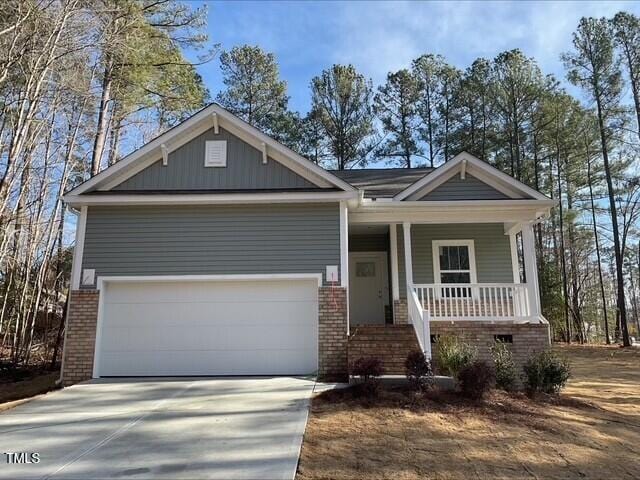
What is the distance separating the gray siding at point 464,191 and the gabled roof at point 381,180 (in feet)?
3.38

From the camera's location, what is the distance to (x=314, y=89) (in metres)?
23.7

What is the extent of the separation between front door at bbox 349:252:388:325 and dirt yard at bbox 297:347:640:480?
4708mm

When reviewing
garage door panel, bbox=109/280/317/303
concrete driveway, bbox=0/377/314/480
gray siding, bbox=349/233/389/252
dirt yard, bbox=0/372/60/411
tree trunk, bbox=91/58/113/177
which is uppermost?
tree trunk, bbox=91/58/113/177

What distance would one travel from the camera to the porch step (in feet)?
26.7

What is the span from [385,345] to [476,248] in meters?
3.84

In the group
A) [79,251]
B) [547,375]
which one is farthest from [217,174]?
[547,375]

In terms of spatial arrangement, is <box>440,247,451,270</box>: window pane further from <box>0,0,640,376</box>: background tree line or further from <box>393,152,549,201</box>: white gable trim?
<box>0,0,640,376</box>: background tree line

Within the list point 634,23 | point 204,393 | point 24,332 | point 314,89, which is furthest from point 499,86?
point 24,332

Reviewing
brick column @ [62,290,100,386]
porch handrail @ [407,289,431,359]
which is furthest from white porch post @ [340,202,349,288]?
brick column @ [62,290,100,386]

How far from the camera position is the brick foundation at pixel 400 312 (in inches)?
394

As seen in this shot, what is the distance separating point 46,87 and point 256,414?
10.1 metres

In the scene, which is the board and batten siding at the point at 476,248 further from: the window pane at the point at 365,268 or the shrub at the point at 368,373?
the shrub at the point at 368,373

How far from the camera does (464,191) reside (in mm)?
9953

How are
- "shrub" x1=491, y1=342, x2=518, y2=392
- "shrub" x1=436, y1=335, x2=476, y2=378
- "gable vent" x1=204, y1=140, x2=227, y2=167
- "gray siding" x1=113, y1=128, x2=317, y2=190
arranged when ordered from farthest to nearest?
"gable vent" x1=204, y1=140, x2=227, y2=167, "gray siding" x1=113, y1=128, x2=317, y2=190, "shrub" x1=491, y1=342, x2=518, y2=392, "shrub" x1=436, y1=335, x2=476, y2=378
